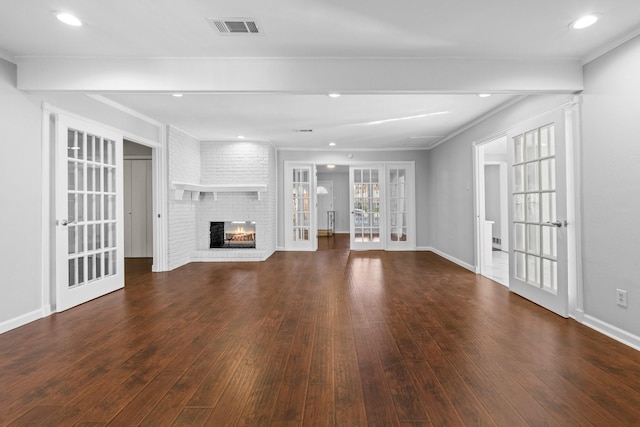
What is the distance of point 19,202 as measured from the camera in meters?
Result: 3.17

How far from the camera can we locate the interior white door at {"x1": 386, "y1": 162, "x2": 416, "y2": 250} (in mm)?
8086

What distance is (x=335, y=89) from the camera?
10.4 ft

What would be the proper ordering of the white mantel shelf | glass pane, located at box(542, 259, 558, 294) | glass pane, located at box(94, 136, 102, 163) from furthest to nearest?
the white mantel shelf
glass pane, located at box(94, 136, 102, 163)
glass pane, located at box(542, 259, 558, 294)

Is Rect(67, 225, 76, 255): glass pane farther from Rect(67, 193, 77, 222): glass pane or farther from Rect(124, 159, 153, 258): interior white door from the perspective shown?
Rect(124, 159, 153, 258): interior white door

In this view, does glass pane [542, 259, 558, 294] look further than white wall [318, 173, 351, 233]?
No

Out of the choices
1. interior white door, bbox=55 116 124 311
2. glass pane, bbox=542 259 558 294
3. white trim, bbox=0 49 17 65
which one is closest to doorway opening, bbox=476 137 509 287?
glass pane, bbox=542 259 558 294

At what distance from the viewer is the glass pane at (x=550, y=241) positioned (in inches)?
137

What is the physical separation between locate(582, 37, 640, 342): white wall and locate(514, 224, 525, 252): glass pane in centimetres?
87

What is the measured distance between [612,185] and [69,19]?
4.45m

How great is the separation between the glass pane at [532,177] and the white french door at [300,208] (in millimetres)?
4831

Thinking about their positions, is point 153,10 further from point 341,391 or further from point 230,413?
point 341,391

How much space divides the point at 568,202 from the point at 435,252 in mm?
4449

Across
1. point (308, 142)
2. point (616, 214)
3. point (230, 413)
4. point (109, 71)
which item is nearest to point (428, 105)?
point (616, 214)

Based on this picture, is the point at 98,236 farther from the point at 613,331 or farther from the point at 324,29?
the point at 613,331
